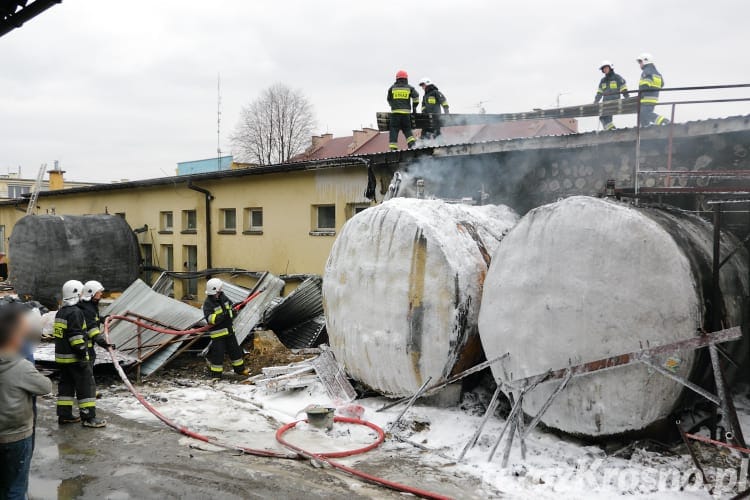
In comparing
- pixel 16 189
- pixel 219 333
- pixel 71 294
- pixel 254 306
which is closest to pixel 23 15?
pixel 71 294

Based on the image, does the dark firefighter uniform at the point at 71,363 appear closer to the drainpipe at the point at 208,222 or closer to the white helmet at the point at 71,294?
the white helmet at the point at 71,294

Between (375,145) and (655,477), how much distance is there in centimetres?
2963

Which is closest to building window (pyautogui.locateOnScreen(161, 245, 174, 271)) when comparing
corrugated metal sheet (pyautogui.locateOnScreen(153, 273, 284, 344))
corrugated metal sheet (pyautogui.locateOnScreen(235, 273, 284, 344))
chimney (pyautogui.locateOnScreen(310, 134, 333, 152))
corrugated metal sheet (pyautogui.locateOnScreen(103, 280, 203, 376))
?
corrugated metal sheet (pyautogui.locateOnScreen(103, 280, 203, 376))

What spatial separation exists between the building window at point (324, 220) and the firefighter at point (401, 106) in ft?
6.16

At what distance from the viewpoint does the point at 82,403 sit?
6965mm

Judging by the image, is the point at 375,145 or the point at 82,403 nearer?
the point at 82,403

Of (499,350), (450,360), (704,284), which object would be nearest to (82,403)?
(450,360)

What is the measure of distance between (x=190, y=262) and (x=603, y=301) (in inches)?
535

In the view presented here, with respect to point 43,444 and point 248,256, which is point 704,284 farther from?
point 248,256

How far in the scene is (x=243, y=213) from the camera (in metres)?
14.6

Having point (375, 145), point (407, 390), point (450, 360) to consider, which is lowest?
point (407, 390)

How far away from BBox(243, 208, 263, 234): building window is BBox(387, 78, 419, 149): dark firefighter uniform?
13.7 ft

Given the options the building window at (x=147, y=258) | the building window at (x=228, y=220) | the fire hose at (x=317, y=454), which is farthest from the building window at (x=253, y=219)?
the fire hose at (x=317, y=454)

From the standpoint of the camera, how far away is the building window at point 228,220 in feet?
50.0
